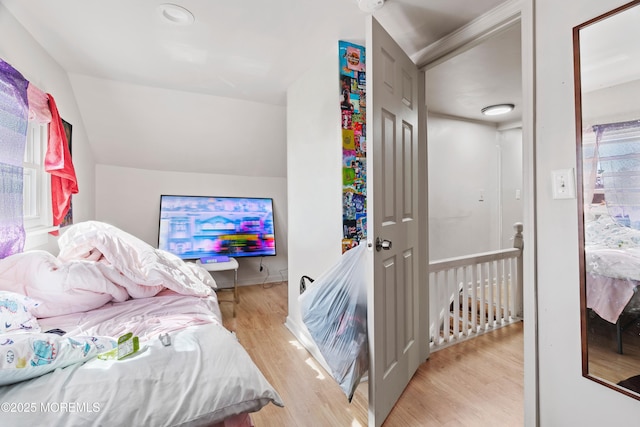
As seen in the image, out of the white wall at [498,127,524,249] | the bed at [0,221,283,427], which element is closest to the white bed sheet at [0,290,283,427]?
the bed at [0,221,283,427]

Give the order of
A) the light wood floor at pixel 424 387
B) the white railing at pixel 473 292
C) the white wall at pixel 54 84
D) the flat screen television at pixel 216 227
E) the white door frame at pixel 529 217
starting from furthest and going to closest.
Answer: the flat screen television at pixel 216 227
the white railing at pixel 473 292
the white wall at pixel 54 84
the light wood floor at pixel 424 387
the white door frame at pixel 529 217

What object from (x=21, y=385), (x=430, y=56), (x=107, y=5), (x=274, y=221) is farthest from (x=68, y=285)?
(x=274, y=221)

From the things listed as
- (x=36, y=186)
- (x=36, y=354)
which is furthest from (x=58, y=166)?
(x=36, y=354)

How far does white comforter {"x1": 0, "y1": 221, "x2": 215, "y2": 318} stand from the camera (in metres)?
1.42

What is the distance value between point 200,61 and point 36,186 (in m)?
1.48

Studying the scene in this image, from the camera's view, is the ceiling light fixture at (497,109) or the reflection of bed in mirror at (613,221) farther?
the ceiling light fixture at (497,109)

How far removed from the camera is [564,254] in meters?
1.19

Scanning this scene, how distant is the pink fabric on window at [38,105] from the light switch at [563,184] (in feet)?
9.08

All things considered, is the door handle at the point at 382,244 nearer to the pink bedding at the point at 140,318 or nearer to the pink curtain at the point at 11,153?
the pink bedding at the point at 140,318

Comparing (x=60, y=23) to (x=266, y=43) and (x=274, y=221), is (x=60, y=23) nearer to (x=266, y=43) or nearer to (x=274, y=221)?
(x=266, y=43)

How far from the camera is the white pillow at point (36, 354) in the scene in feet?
2.63

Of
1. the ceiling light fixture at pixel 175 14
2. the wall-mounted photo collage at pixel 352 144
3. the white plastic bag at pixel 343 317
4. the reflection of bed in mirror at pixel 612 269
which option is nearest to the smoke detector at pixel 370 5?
the wall-mounted photo collage at pixel 352 144

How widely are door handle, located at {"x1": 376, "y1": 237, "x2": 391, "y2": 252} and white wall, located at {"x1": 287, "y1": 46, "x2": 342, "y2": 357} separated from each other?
0.56 metres

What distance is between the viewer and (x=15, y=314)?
3.80 ft
